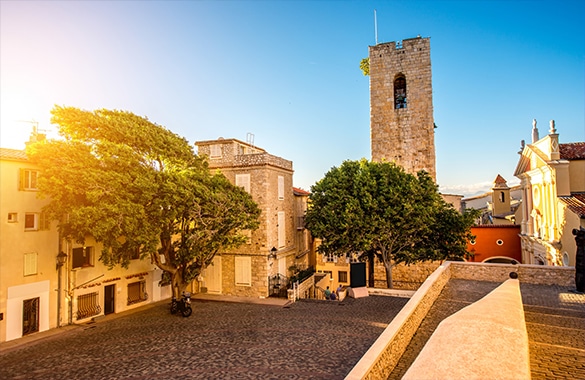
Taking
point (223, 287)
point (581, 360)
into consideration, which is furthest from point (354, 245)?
point (581, 360)

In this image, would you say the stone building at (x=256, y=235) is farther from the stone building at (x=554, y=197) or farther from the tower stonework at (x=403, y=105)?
the stone building at (x=554, y=197)

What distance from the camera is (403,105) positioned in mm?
28797

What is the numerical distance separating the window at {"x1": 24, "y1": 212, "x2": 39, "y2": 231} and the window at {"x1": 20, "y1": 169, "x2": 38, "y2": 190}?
1.28 m

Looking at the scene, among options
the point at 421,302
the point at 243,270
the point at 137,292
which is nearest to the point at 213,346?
the point at 421,302

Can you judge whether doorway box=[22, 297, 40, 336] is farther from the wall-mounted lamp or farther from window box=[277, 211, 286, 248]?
window box=[277, 211, 286, 248]

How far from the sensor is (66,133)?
52.3 feet

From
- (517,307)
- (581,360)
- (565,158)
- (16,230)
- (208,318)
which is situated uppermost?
(565,158)

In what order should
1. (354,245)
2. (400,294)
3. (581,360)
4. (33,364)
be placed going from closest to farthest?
1. (581,360)
2. (33,364)
3. (400,294)
4. (354,245)

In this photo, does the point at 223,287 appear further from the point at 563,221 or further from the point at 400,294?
the point at 563,221

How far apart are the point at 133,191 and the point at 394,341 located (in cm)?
1293

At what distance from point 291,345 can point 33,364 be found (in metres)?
9.32

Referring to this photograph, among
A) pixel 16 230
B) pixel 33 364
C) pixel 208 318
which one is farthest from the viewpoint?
pixel 208 318

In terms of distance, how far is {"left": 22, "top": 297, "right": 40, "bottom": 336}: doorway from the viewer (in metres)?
15.9

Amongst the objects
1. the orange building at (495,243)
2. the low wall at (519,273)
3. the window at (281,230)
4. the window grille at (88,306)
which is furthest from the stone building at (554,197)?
the window grille at (88,306)
